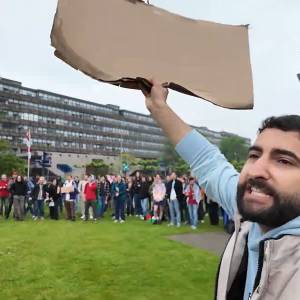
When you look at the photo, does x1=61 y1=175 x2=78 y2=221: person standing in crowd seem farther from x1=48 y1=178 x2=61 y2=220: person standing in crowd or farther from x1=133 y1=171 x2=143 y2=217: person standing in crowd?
x1=133 y1=171 x2=143 y2=217: person standing in crowd

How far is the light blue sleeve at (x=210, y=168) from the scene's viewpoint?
1.75 metres

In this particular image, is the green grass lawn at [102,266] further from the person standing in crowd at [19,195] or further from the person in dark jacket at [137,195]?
the person in dark jacket at [137,195]

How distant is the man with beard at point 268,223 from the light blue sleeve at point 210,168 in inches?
8.9

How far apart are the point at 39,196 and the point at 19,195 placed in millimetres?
906

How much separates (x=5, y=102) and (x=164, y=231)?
9630 cm

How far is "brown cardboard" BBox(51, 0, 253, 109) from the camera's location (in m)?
1.48

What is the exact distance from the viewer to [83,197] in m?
15.8

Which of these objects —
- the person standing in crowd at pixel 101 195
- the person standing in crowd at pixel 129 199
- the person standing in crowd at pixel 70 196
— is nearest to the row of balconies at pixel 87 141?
the person standing in crowd at pixel 101 195

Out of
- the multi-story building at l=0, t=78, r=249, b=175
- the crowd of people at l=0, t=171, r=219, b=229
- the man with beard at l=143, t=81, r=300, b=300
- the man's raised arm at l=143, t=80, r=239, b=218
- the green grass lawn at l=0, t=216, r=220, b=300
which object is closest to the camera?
the man with beard at l=143, t=81, r=300, b=300

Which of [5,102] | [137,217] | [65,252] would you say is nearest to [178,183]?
[137,217]

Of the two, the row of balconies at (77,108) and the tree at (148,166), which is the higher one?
the row of balconies at (77,108)

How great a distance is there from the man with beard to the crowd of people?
11.7m

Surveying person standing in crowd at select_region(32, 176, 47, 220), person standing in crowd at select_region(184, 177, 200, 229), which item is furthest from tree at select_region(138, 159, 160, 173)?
person standing in crowd at select_region(184, 177, 200, 229)

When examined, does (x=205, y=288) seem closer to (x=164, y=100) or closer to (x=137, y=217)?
(x=164, y=100)
